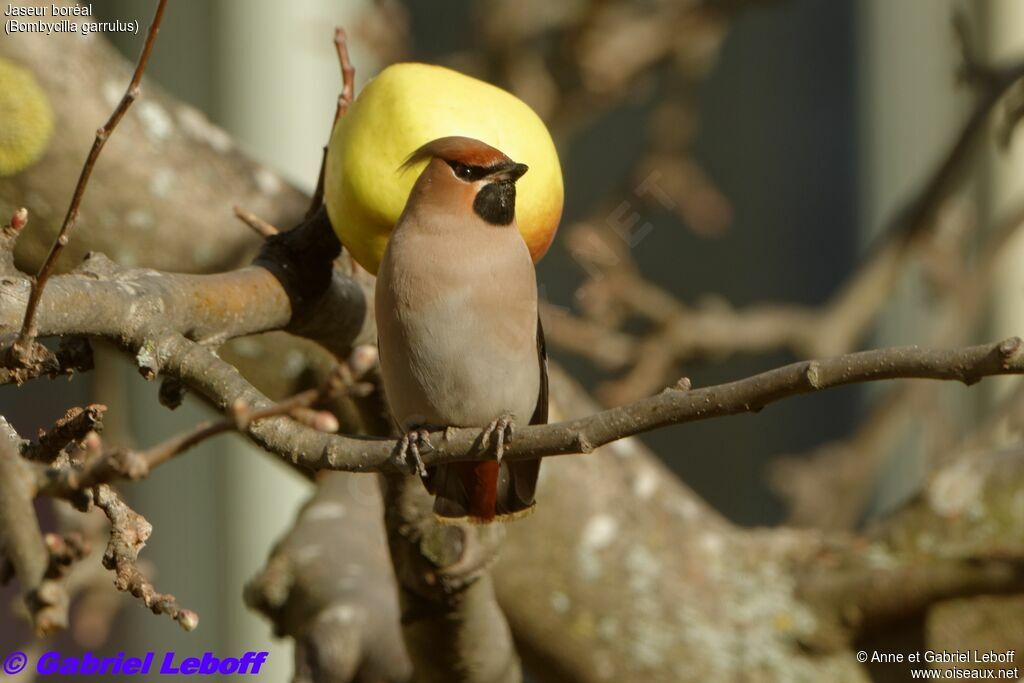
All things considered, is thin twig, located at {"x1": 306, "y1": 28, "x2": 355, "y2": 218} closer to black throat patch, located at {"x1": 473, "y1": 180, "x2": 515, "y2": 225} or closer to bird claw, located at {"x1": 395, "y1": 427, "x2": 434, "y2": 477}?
black throat patch, located at {"x1": 473, "y1": 180, "x2": 515, "y2": 225}

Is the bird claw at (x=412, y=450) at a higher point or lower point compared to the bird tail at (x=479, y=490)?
higher

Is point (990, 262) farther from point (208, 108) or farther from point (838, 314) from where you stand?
point (208, 108)

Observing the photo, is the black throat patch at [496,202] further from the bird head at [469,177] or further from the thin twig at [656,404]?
the thin twig at [656,404]

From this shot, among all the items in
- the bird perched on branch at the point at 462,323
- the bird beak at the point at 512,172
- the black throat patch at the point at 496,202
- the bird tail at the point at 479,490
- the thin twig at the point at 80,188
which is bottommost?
the bird tail at the point at 479,490

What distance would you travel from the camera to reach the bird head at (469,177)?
1.57 metres

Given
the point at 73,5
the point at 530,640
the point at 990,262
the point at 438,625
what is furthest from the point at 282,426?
the point at 990,262

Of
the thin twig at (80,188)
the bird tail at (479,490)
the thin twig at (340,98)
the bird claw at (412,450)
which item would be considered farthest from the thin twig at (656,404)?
the thin twig at (340,98)

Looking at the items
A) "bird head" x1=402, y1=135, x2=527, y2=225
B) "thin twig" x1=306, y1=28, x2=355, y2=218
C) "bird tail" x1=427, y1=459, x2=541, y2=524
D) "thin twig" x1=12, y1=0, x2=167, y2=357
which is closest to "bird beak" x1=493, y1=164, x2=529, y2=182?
"bird head" x1=402, y1=135, x2=527, y2=225

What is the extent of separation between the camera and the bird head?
1.57m

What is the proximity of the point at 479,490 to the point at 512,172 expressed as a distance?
411mm

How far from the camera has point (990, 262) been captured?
11.4ft

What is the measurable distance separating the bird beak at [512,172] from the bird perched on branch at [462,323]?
15mm

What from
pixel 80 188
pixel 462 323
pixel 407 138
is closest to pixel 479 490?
pixel 462 323

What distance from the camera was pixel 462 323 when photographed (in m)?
1.73
